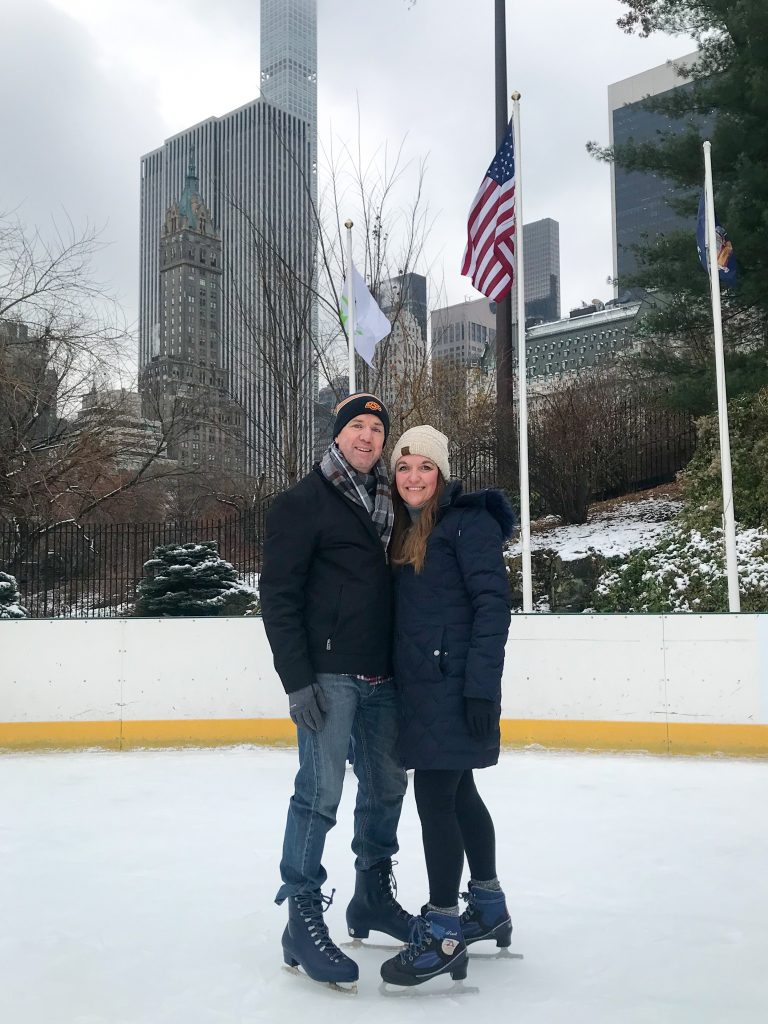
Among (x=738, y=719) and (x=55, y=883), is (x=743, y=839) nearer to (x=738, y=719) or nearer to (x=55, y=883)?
(x=738, y=719)

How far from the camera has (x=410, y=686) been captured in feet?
7.49

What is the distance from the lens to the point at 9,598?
8914 millimetres

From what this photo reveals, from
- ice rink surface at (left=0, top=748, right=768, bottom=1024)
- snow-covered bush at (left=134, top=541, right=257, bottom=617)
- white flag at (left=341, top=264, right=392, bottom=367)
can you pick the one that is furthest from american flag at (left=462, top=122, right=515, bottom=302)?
snow-covered bush at (left=134, top=541, right=257, bottom=617)

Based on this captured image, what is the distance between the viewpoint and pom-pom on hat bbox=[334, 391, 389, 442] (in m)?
2.47

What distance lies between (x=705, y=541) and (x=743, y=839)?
6604 millimetres

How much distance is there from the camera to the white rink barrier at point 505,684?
5.40 metres

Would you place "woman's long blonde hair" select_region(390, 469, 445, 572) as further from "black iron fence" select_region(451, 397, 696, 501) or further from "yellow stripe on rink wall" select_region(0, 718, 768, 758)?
"black iron fence" select_region(451, 397, 696, 501)

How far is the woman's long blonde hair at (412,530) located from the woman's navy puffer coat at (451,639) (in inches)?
0.9

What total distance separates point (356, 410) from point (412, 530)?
0.37m

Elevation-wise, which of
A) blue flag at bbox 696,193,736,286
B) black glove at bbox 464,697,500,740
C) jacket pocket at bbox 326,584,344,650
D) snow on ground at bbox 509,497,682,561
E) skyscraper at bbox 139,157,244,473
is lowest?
black glove at bbox 464,697,500,740

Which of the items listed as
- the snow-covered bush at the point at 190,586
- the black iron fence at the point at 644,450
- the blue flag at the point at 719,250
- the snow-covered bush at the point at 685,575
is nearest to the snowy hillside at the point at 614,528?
the black iron fence at the point at 644,450

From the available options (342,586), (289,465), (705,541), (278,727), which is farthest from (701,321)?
(342,586)

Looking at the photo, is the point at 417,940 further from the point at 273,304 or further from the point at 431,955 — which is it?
the point at 273,304

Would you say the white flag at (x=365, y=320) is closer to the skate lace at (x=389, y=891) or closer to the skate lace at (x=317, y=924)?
the skate lace at (x=389, y=891)
